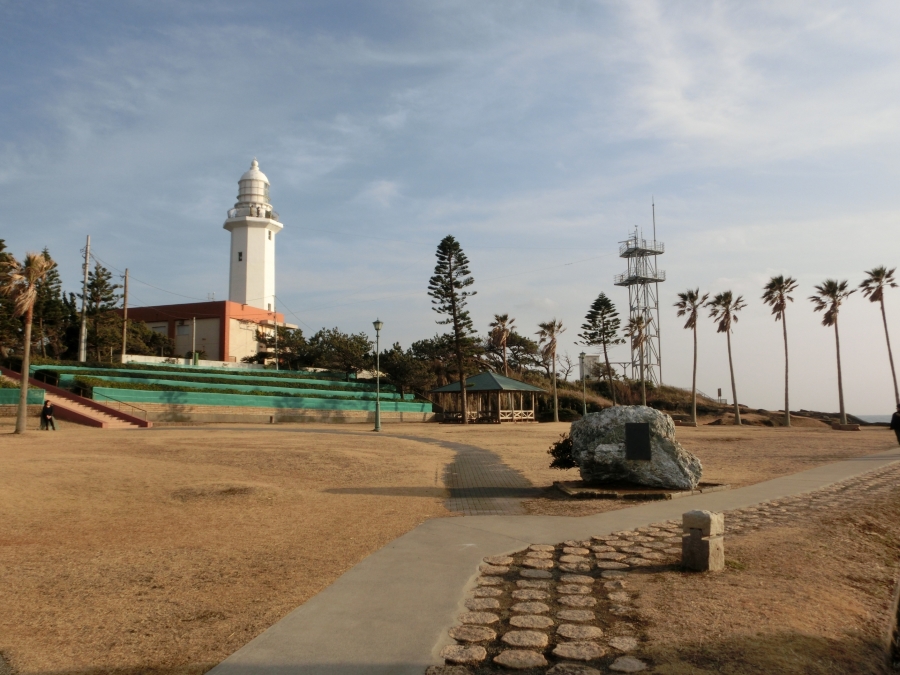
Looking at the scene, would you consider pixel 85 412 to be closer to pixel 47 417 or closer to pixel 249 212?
pixel 47 417

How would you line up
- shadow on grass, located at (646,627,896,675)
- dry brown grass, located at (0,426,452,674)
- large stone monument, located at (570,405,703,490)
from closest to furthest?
1. shadow on grass, located at (646,627,896,675)
2. dry brown grass, located at (0,426,452,674)
3. large stone monument, located at (570,405,703,490)

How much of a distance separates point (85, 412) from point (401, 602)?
26471 millimetres

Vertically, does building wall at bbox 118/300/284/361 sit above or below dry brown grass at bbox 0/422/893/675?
above

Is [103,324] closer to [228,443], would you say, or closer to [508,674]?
[228,443]

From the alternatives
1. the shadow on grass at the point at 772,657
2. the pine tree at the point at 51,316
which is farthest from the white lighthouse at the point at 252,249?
the shadow on grass at the point at 772,657

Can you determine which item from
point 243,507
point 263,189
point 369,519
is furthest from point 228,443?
point 263,189

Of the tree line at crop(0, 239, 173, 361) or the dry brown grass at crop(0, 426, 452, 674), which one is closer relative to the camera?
the dry brown grass at crop(0, 426, 452, 674)

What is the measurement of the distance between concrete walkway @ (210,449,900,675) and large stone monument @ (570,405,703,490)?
70.7 inches

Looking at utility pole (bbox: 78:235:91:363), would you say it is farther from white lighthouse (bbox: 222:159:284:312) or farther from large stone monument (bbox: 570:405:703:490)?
large stone monument (bbox: 570:405:703:490)

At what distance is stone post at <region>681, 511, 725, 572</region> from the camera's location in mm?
→ 5633

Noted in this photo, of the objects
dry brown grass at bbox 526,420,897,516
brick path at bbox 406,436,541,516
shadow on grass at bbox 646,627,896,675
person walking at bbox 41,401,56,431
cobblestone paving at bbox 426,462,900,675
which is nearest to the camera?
shadow on grass at bbox 646,627,896,675

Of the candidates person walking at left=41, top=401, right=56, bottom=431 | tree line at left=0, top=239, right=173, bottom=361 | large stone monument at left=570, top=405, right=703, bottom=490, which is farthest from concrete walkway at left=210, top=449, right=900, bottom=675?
tree line at left=0, top=239, right=173, bottom=361

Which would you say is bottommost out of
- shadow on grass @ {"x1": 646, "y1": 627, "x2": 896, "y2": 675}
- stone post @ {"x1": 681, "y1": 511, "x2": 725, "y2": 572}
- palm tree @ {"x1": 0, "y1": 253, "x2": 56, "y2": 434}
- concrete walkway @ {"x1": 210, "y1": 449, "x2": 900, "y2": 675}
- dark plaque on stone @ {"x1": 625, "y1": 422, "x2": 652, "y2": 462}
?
shadow on grass @ {"x1": 646, "y1": 627, "x2": 896, "y2": 675}

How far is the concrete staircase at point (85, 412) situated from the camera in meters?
25.9
